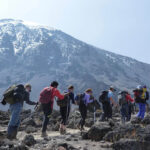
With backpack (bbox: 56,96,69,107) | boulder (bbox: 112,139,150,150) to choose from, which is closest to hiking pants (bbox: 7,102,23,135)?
backpack (bbox: 56,96,69,107)

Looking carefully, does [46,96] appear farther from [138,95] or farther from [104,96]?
[138,95]

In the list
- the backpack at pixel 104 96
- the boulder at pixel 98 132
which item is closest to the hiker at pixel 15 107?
the boulder at pixel 98 132

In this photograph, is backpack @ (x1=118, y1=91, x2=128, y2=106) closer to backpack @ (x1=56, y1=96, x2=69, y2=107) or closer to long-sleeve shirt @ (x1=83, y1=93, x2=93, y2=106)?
long-sleeve shirt @ (x1=83, y1=93, x2=93, y2=106)

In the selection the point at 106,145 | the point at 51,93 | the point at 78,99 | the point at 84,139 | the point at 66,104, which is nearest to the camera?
the point at 106,145

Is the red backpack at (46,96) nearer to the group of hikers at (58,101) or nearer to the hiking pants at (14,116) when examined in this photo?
the group of hikers at (58,101)

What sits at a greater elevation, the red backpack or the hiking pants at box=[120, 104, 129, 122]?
the red backpack

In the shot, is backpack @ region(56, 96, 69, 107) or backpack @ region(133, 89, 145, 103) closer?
backpack @ region(56, 96, 69, 107)

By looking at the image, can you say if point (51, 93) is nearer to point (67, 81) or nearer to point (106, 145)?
point (106, 145)

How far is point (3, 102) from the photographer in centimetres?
764

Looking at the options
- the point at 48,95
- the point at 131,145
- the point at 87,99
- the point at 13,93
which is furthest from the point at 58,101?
the point at 131,145

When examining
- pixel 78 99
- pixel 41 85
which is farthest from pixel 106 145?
pixel 41 85

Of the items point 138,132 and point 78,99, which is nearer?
point 138,132

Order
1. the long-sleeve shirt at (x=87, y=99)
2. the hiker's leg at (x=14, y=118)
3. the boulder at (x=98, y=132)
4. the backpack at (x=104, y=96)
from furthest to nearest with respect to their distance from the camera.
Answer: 1. the backpack at (x=104, y=96)
2. the long-sleeve shirt at (x=87, y=99)
3. the hiker's leg at (x=14, y=118)
4. the boulder at (x=98, y=132)

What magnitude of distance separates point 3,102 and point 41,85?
176 m
